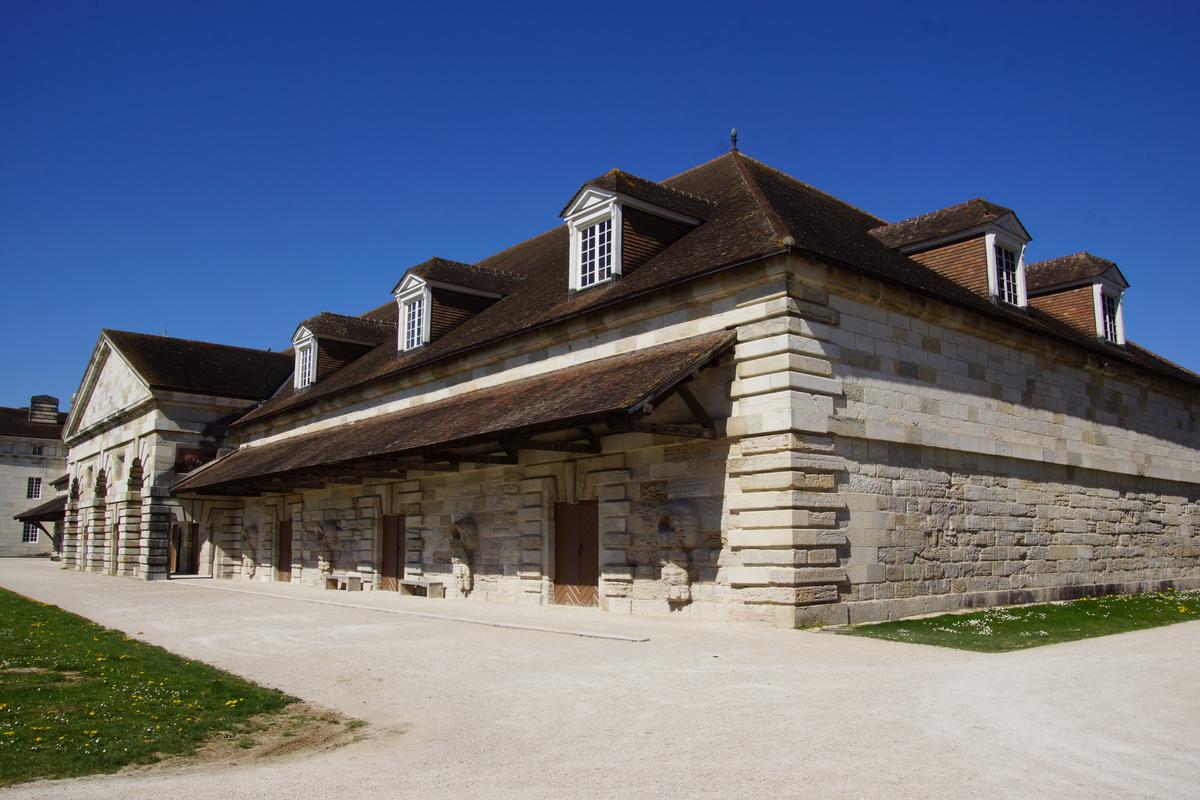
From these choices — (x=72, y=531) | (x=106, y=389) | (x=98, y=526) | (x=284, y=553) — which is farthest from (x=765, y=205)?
(x=72, y=531)

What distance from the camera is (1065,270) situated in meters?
21.1

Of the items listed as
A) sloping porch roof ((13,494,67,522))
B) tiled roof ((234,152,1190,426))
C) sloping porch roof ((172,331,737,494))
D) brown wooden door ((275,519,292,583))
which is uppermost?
tiled roof ((234,152,1190,426))

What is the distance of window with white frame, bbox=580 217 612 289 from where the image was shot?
16.8 metres

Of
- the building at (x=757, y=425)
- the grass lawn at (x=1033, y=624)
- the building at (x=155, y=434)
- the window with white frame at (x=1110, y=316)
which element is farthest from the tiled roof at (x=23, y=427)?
the grass lawn at (x=1033, y=624)

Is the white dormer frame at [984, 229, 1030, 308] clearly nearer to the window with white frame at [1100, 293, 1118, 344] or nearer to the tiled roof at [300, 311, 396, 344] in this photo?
the window with white frame at [1100, 293, 1118, 344]

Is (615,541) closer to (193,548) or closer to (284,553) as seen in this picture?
(284,553)

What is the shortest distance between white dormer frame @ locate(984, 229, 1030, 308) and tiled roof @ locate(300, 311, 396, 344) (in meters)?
16.0

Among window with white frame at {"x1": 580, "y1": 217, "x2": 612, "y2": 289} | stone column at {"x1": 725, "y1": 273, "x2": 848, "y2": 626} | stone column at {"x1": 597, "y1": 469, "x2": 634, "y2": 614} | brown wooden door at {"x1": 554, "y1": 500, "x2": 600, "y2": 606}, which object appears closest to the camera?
stone column at {"x1": 725, "y1": 273, "x2": 848, "y2": 626}

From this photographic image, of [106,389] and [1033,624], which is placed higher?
[106,389]

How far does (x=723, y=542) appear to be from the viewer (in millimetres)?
13086

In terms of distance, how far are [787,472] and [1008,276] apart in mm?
8288

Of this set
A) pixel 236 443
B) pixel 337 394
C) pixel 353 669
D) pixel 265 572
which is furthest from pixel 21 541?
pixel 353 669

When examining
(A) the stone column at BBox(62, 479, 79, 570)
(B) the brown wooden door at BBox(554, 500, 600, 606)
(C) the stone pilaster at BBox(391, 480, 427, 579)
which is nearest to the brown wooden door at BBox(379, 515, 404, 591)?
(C) the stone pilaster at BBox(391, 480, 427, 579)

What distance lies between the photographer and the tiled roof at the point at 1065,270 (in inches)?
803
